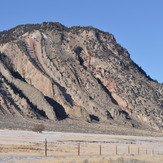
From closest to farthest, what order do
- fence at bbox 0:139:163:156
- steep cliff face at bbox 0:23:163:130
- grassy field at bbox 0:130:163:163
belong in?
grassy field at bbox 0:130:163:163 < fence at bbox 0:139:163:156 < steep cliff face at bbox 0:23:163:130

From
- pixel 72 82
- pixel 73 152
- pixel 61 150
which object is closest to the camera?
pixel 73 152

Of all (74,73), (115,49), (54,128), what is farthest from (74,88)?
(115,49)

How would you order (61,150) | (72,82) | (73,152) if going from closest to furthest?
1. (73,152)
2. (61,150)
3. (72,82)

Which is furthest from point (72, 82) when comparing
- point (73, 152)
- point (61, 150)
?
point (73, 152)

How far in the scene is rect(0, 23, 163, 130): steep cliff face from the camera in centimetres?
10831

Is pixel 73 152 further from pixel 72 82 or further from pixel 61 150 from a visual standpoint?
pixel 72 82

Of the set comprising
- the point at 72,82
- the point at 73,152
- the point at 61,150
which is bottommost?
the point at 73,152

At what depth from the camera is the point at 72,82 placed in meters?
119

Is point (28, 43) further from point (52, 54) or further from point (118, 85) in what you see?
point (118, 85)

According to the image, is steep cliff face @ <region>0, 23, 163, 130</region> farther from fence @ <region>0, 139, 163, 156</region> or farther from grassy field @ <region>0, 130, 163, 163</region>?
fence @ <region>0, 139, 163, 156</region>

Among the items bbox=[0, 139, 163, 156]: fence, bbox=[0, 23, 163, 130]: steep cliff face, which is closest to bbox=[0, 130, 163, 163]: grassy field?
bbox=[0, 139, 163, 156]: fence

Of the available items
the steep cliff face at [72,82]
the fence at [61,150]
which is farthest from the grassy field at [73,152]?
the steep cliff face at [72,82]

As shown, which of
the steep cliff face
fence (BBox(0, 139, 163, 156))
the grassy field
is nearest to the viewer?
the grassy field

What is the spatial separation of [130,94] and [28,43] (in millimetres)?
33811
